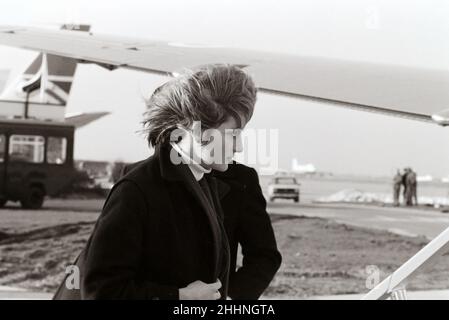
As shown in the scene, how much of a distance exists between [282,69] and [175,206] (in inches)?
28.0

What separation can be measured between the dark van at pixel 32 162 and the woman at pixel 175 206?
145 centimetres

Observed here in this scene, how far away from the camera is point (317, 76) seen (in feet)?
4.50

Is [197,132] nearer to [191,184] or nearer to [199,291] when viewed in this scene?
[191,184]

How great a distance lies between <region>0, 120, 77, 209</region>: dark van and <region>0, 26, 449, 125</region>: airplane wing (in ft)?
2.48

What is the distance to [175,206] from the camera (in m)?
0.75

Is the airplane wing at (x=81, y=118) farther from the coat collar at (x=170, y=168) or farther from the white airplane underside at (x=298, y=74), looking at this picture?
the coat collar at (x=170, y=168)

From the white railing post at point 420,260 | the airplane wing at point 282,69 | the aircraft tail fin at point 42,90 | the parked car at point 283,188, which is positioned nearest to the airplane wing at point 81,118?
the aircraft tail fin at point 42,90

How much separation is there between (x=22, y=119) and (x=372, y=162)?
142 cm

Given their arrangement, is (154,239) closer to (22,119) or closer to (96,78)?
(96,78)

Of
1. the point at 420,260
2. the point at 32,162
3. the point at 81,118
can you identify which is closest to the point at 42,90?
the point at 81,118

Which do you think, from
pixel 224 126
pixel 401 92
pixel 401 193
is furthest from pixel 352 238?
pixel 224 126

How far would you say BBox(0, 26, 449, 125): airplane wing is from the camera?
49.2 inches

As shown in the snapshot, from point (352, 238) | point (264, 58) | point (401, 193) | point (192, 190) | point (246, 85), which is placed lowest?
point (352, 238)
